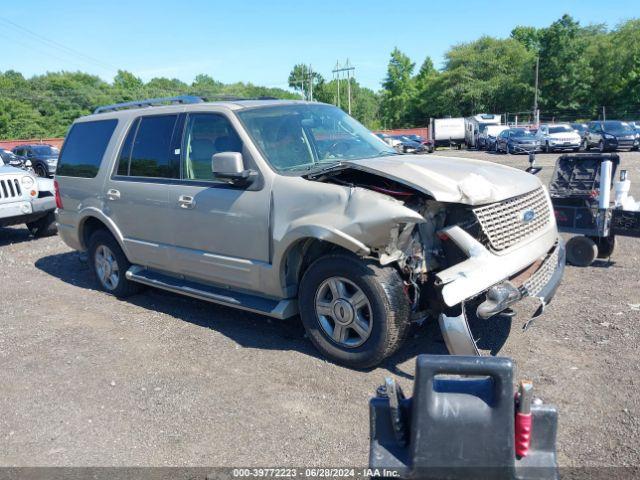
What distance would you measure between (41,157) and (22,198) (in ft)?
62.2

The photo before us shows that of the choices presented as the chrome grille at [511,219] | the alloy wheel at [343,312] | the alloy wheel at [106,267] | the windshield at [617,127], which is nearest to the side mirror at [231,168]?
the alloy wheel at [343,312]

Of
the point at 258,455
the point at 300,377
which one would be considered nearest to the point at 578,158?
the point at 300,377

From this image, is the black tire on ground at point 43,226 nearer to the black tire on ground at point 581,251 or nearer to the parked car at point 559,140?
the black tire on ground at point 581,251

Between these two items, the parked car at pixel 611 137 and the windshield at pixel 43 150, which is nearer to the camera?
the windshield at pixel 43 150

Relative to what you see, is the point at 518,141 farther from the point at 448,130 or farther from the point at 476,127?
the point at 448,130

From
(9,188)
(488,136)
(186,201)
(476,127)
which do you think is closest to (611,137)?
(488,136)

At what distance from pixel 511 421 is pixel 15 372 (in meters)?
4.10

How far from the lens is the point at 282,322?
5.36m

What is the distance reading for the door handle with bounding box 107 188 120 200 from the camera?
19.3ft

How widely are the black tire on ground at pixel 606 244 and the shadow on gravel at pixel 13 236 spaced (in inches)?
365

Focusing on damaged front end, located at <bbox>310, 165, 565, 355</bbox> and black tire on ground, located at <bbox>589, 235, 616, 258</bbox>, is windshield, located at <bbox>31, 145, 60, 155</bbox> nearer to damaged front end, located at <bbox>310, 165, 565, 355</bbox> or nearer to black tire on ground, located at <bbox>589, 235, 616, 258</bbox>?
black tire on ground, located at <bbox>589, 235, 616, 258</bbox>

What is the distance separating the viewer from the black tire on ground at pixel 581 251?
6508 millimetres

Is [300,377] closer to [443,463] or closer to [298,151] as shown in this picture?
[298,151]

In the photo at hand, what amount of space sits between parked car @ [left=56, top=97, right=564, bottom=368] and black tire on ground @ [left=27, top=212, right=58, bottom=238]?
4.99 metres
